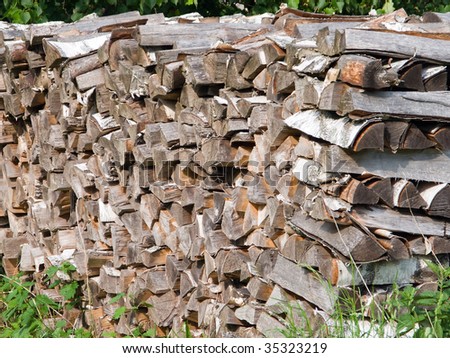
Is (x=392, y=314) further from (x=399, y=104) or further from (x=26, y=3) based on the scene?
(x=26, y=3)

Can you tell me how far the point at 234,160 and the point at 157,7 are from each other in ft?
14.4

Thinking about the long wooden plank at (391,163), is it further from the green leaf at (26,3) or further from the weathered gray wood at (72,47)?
the green leaf at (26,3)

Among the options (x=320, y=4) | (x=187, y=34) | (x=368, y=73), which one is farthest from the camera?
(x=320, y=4)

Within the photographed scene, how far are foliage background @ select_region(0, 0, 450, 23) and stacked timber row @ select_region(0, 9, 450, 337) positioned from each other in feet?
6.08

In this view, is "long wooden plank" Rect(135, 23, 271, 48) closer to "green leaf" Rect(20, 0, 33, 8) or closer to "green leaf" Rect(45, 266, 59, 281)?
"green leaf" Rect(45, 266, 59, 281)

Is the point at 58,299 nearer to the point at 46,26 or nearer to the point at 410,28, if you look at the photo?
the point at 46,26

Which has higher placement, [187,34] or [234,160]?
[187,34]

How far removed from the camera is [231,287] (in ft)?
11.6

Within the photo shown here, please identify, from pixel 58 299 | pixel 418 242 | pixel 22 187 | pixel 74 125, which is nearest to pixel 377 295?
pixel 418 242

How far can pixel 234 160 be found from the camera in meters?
3.52

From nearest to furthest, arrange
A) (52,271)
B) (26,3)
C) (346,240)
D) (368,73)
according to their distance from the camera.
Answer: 1. (368,73)
2. (346,240)
3. (52,271)
4. (26,3)

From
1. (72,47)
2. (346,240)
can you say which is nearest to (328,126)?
(346,240)

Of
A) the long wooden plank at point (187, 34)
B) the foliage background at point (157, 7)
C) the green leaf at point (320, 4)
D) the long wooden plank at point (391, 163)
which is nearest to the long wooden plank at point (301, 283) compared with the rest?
the long wooden plank at point (391, 163)

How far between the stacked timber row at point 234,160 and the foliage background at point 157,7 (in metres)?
1.85
